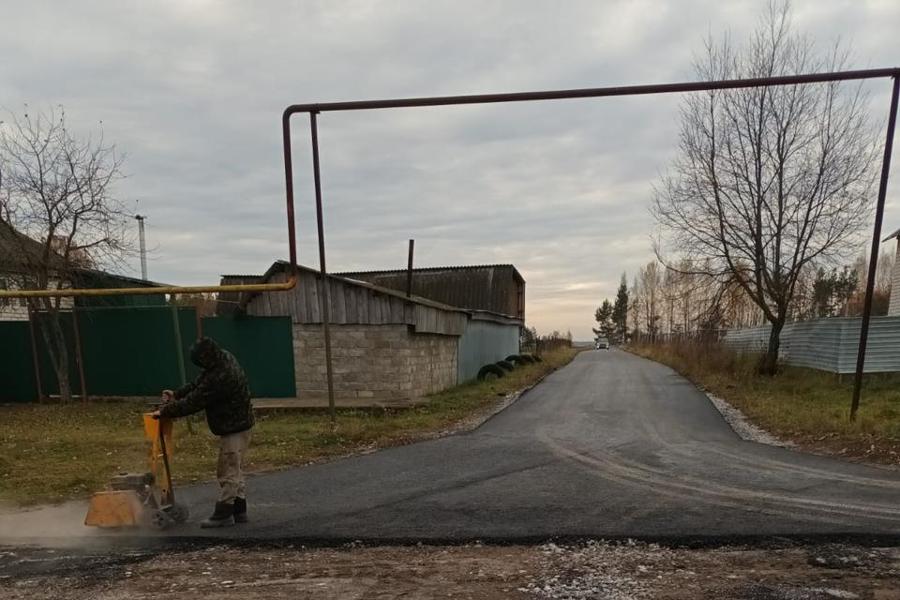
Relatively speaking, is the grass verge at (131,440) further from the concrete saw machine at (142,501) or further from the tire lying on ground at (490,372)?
the tire lying on ground at (490,372)

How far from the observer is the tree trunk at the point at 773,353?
762 inches

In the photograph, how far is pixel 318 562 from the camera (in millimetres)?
4637

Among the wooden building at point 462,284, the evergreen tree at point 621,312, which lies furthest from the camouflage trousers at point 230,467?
the evergreen tree at point 621,312

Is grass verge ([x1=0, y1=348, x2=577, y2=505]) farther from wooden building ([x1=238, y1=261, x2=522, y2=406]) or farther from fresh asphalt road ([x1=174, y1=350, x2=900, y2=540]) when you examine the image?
wooden building ([x1=238, y1=261, x2=522, y2=406])

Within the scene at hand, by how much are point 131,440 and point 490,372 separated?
562 inches

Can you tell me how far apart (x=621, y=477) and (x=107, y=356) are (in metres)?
13.4

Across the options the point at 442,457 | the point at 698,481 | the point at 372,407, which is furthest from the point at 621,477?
the point at 372,407

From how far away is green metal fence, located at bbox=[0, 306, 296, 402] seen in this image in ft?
49.7

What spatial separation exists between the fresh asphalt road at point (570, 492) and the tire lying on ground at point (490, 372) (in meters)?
11.9

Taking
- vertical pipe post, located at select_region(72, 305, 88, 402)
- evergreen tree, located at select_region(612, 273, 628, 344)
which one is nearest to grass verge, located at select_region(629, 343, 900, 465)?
vertical pipe post, located at select_region(72, 305, 88, 402)

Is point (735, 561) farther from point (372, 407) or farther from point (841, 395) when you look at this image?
point (841, 395)

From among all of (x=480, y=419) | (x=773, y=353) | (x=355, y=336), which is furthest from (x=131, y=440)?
(x=773, y=353)

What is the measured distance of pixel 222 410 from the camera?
559 centimetres

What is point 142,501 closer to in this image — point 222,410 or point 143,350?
point 222,410
